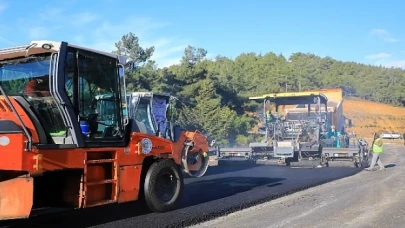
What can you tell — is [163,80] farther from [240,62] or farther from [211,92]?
[240,62]

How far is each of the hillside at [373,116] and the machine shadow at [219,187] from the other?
177 feet

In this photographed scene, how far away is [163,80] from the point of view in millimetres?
28219

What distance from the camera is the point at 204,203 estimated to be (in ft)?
26.1

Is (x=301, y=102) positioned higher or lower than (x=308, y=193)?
higher

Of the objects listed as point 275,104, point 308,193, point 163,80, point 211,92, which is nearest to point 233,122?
point 211,92

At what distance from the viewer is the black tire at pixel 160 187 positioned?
6.97 metres

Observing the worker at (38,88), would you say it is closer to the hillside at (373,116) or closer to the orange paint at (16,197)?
the orange paint at (16,197)

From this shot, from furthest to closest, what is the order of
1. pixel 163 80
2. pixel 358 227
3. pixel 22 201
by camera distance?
pixel 163 80 → pixel 358 227 → pixel 22 201

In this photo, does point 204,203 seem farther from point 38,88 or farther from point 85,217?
point 38,88

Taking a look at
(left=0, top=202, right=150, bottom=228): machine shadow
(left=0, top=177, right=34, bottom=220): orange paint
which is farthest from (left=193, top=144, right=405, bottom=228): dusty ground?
(left=0, top=177, right=34, bottom=220): orange paint

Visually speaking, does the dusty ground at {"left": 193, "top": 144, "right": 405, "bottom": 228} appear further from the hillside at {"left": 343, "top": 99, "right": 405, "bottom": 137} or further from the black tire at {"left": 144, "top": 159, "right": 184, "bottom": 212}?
the hillside at {"left": 343, "top": 99, "right": 405, "bottom": 137}

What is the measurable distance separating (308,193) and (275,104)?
8.89 metres

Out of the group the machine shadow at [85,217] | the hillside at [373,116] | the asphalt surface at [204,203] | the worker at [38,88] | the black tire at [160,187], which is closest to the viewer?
the worker at [38,88]

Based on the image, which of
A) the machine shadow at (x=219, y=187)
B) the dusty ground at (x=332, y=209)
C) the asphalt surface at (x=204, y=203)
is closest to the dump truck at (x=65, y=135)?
the asphalt surface at (x=204, y=203)
